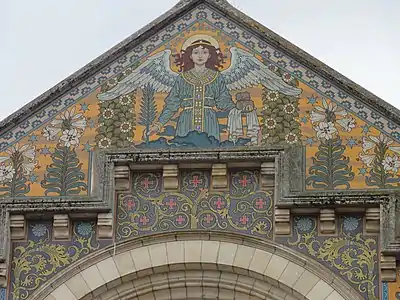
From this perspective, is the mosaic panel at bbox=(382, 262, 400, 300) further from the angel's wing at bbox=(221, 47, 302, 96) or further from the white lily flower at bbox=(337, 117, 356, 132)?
the angel's wing at bbox=(221, 47, 302, 96)

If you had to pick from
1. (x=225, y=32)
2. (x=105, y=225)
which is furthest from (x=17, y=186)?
(x=225, y=32)

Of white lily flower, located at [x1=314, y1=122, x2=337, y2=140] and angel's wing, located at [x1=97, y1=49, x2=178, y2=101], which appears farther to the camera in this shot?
angel's wing, located at [x1=97, y1=49, x2=178, y2=101]

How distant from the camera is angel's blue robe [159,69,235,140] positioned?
63.4 feet

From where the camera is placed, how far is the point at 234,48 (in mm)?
19859

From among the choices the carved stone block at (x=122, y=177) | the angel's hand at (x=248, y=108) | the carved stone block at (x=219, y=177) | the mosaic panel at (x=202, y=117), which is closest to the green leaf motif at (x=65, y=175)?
the mosaic panel at (x=202, y=117)

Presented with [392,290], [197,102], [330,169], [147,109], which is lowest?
[392,290]

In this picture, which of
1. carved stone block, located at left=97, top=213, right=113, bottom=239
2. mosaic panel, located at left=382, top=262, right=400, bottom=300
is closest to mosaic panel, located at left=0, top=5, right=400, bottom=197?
carved stone block, located at left=97, top=213, right=113, bottom=239

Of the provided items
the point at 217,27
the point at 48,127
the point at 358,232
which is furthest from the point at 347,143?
the point at 48,127

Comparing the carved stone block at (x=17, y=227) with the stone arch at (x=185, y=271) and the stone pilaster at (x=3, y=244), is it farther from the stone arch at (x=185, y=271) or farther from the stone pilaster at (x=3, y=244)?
the stone arch at (x=185, y=271)

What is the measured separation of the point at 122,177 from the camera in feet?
62.4

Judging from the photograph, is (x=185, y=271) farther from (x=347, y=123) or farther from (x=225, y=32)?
(x=225, y=32)

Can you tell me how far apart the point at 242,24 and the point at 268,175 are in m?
2.20

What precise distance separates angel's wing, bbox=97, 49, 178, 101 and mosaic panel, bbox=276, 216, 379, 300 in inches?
99.3

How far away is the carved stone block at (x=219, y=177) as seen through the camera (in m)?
18.9
